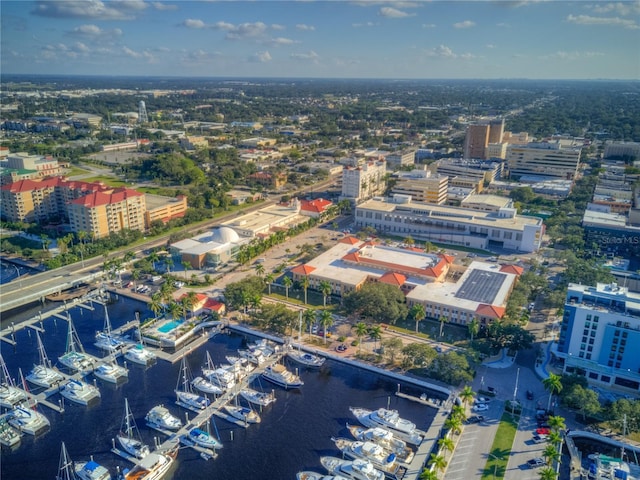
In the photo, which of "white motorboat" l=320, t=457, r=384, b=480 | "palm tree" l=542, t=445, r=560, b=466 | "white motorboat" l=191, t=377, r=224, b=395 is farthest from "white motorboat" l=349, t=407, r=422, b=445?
"white motorboat" l=191, t=377, r=224, b=395

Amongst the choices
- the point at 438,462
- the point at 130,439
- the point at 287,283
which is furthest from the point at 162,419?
the point at 287,283

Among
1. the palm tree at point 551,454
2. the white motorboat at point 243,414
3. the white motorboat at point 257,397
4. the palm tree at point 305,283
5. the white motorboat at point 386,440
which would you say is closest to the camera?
the palm tree at point 551,454

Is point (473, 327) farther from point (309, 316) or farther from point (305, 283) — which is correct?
point (305, 283)

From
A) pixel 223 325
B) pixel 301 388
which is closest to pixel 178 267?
pixel 223 325

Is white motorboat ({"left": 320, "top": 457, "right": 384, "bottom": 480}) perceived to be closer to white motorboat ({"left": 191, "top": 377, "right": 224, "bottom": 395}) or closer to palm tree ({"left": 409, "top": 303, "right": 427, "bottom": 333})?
white motorboat ({"left": 191, "top": 377, "right": 224, "bottom": 395})

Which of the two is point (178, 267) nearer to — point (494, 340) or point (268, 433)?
point (268, 433)

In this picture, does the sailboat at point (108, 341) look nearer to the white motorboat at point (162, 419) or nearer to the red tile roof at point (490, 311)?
the white motorboat at point (162, 419)

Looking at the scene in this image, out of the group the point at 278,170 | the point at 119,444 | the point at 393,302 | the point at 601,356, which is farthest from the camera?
the point at 278,170

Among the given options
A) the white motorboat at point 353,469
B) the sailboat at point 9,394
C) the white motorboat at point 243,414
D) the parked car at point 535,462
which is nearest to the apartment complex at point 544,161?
the parked car at point 535,462
